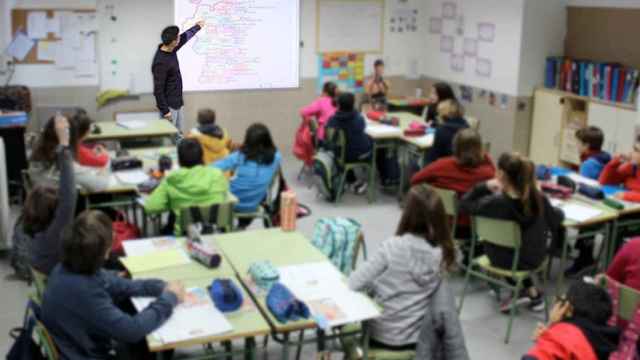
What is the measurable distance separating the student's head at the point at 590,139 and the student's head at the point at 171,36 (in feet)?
17.3

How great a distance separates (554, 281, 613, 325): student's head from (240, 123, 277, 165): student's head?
2.95 meters

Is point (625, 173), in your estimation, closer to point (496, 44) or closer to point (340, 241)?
point (340, 241)

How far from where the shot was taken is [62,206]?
354 cm

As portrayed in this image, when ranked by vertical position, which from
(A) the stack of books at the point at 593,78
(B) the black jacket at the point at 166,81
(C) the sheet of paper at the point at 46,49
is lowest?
(A) the stack of books at the point at 593,78

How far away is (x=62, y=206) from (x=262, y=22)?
9.12 ft

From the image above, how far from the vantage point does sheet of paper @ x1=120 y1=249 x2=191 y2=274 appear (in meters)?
3.46

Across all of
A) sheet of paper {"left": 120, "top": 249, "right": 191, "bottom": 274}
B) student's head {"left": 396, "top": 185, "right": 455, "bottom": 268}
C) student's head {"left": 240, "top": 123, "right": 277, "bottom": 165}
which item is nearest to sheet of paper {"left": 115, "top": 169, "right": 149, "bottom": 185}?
student's head {"left": 240, "top": 123, "right": 277, "bottom": 165}

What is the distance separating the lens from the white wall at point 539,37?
8219 millimetres

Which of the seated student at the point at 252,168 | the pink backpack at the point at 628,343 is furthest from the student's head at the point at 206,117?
the pink backpack at the point at 628,343

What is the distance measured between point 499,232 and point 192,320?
226 cm

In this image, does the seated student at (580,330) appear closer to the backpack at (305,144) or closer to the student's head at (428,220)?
the student's head at (428,220)

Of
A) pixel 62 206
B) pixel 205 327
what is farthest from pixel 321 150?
pixel 205 327

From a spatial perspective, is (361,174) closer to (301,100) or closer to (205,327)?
(301,100)

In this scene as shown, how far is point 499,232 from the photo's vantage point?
443 centimetres
